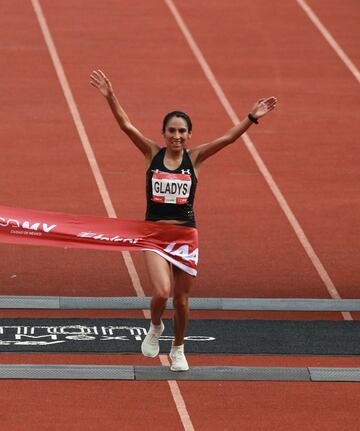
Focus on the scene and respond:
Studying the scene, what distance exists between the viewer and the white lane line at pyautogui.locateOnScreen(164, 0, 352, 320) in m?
14.4

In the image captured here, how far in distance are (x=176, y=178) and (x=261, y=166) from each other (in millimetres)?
7453

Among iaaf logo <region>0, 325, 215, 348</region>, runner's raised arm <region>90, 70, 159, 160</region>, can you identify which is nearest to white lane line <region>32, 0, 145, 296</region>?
iaaf logo <region>0, 325, 215, 348</region>

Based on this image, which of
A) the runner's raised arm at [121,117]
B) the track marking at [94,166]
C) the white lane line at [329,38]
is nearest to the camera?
the track marking at [94,166]

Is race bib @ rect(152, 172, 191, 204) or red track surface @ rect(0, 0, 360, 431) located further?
race bib @ rect(152, 172, 191, 204)

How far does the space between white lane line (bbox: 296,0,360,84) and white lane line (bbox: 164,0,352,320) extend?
1.99 meters

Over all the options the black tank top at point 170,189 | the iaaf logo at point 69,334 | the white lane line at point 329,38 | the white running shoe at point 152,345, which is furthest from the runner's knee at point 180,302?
the white lane line at point 329,38

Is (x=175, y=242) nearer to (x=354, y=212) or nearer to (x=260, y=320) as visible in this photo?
(x=260, y=320)

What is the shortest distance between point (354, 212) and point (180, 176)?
6.10 meters

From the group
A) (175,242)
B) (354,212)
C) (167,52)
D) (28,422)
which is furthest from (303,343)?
(167,52)

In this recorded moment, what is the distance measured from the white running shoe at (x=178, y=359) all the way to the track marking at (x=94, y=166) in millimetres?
128

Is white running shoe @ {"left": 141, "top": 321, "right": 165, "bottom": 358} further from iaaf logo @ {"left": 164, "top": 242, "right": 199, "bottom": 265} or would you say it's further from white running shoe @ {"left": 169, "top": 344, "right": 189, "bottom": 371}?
iaaf logo @ {"left": 164, "top": 242, "right": 199, "bottom": 265}

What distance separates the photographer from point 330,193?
1722 cm

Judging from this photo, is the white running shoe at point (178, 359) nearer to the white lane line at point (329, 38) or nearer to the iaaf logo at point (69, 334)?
the iaaf logo at point (69, 334)

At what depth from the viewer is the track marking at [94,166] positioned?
10414mm
